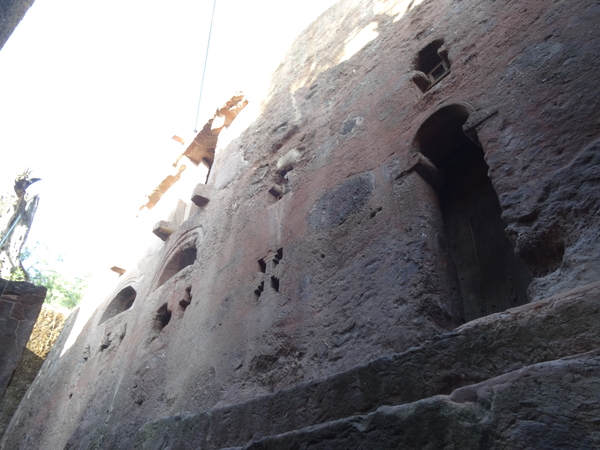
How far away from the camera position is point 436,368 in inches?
72.6

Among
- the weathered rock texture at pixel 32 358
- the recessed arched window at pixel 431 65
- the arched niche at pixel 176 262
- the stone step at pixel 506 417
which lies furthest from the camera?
the weathered rock texture at pixel 32 358

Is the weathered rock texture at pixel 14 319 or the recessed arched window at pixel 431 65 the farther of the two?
the weathered rock texture at pixel 14 319

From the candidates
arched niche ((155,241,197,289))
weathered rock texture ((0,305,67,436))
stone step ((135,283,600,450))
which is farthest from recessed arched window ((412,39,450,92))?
weathered rock texture ((0,305,67,436))

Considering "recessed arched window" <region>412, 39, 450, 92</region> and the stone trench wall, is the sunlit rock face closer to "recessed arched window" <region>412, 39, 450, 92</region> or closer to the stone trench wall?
"recessed arched window" <region>412, 39, 450, 92</region>

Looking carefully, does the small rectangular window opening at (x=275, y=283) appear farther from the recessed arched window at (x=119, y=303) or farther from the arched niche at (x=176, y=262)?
the recessed arched window at (x=119, y=303)

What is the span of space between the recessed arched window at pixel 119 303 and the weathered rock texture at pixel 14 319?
3.14ft

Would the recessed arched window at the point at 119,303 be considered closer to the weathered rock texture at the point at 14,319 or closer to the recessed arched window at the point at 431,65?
the weathered rock texture at the point at 14,319

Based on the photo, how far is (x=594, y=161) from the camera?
212 cm

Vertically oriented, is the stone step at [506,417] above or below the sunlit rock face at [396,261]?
below

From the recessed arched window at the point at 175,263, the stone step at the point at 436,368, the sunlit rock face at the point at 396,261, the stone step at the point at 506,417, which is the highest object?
the recessed arched window at the point at 175,263

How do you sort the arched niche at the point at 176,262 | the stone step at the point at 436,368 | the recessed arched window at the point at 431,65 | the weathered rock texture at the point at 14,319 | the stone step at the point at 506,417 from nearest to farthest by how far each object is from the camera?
the stone step at the point at 506,417 → the stone step at the point at 436,368 → the recessed arched window at the point at 431,65 → the arched niche at the point at 176,262 → the weathered rock texture at the point at 14,319

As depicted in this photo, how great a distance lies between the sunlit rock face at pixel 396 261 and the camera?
5.55ft

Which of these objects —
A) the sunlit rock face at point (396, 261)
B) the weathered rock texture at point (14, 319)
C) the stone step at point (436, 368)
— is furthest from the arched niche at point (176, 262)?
the stone step at point (436, 368)

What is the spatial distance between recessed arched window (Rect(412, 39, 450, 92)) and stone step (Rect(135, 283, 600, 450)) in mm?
2314
